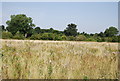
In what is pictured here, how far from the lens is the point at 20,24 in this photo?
63.3 m

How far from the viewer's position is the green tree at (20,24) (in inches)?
2436

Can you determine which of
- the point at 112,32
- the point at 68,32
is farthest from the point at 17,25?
the point at 112,32

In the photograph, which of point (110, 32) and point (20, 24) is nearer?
point (110, 32)

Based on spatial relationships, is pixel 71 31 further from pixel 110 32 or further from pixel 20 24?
pixel 20 24

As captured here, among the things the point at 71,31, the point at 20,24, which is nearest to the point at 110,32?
the point at 71,31

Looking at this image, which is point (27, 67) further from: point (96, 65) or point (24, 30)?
point (24, 30)

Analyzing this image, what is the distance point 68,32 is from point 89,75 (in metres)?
72.3

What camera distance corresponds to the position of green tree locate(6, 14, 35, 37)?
61875 millimetres

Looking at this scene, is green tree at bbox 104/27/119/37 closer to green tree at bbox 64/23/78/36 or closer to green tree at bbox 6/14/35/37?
green tree at bbox 64/23/78/36

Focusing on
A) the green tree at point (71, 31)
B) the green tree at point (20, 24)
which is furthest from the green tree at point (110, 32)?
the green tree at point (20, 24)

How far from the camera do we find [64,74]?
3.60 meters

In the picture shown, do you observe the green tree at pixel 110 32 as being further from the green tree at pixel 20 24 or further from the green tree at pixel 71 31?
the green tree at pixel 20 24

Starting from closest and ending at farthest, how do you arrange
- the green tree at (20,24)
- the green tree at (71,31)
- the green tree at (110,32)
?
the green tree at (110,32), the green tree at (20,24), the green tree at (71,31)

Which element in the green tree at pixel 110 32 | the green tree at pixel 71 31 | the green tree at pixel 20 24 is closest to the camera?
the green tree at pixel 110 32
